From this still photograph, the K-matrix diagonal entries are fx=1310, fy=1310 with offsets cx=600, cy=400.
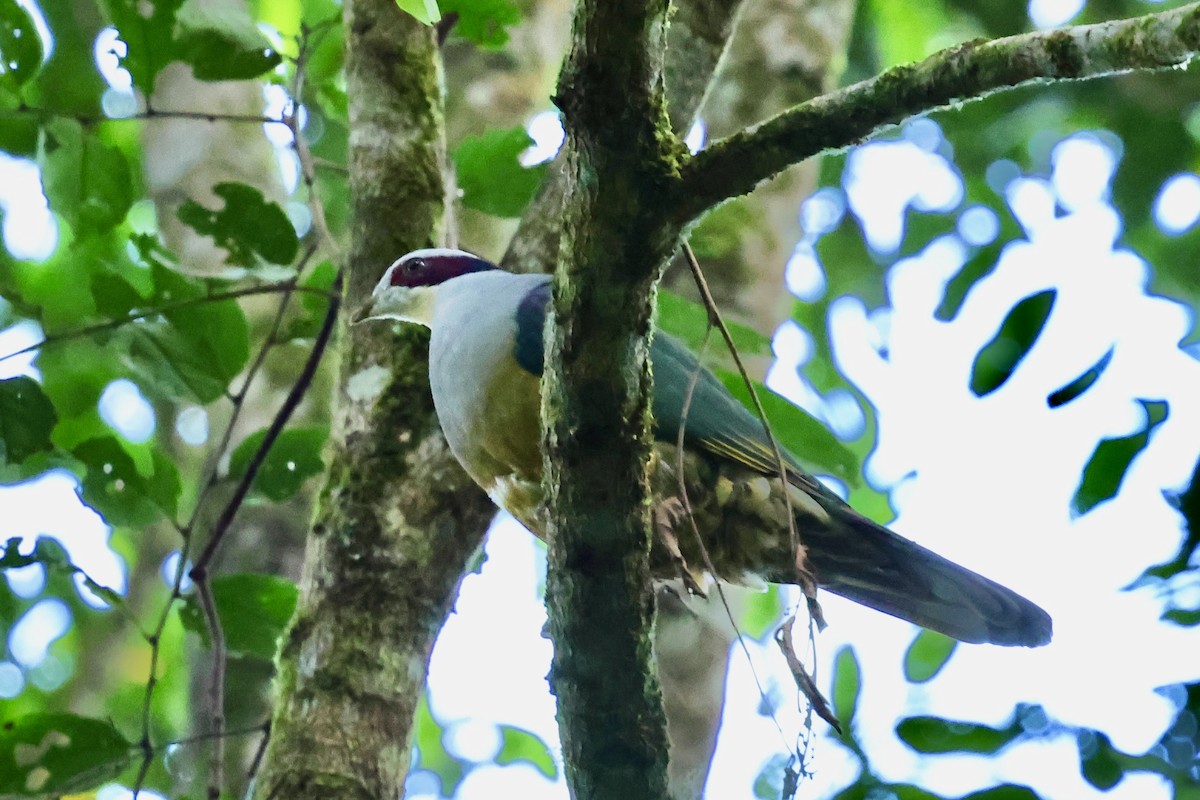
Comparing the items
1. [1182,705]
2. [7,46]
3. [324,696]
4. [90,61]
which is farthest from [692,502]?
[90,61]

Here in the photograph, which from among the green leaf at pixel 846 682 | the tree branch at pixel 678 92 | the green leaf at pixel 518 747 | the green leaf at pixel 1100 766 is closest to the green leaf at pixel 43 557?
the tree branch at pixel 678 92

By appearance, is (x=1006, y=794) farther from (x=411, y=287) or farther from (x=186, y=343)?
(x=186, y=343)

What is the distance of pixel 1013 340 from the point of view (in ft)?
5.90

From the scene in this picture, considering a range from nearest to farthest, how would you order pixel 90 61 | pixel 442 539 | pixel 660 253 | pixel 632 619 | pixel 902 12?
pixel 660 253, pixel 632 619, pixel 442 539, pixel 90 61, pixel 902 12

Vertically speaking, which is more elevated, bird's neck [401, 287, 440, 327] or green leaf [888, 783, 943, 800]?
bird's neck [401, 287, 440, 327]

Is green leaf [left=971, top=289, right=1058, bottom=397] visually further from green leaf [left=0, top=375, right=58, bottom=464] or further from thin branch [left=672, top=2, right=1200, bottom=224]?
green leaf [left=0, top=375, right=58, bottom=464]

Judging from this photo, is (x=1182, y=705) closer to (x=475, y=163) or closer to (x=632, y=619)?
(x=632, y=619)

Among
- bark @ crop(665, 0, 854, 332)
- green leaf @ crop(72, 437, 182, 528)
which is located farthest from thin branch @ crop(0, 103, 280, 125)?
bark @ crop(665, 0, 854, 332)

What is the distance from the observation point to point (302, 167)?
305 cm

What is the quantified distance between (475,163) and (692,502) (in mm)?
968

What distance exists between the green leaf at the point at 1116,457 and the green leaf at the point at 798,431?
1.00m

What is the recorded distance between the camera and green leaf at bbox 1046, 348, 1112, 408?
1.72 m

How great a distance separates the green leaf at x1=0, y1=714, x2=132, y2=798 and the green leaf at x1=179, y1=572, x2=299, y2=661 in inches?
13.9

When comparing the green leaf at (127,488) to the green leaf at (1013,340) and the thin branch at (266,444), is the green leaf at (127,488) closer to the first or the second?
the thin branch at (266,444)
